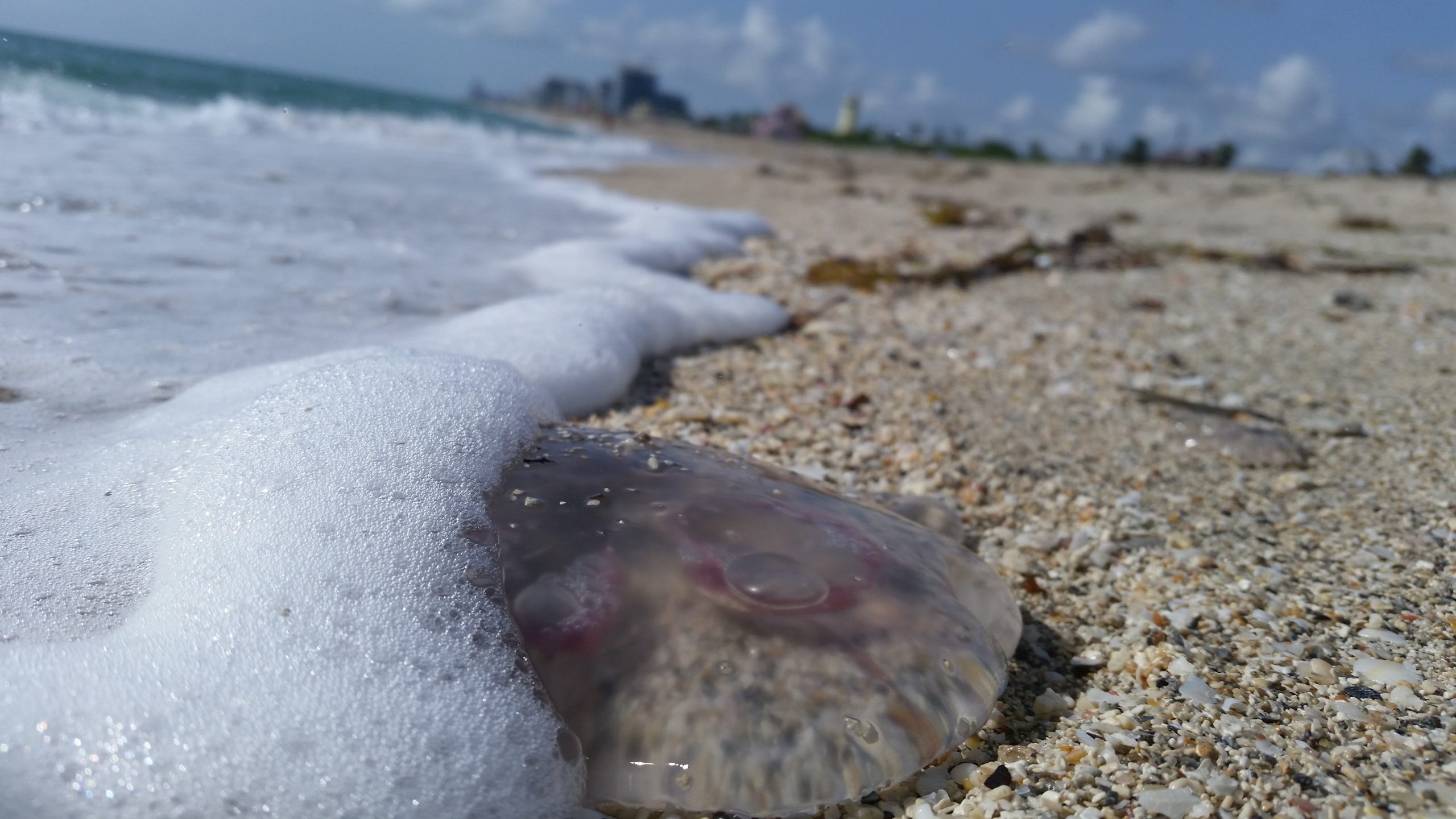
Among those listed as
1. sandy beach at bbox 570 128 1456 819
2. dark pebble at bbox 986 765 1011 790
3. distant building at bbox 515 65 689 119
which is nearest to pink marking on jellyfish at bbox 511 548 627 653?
sandy beach at bbox 570 128 1456 819

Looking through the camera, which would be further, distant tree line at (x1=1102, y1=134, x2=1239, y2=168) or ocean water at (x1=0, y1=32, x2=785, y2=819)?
distant tree line at (x1=1102, y1=134, x2=1239, y2=168)

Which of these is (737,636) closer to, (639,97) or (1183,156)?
(1183,156)

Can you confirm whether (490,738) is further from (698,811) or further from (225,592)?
(225,592)

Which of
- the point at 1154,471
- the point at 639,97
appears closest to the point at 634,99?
the point at 639,97

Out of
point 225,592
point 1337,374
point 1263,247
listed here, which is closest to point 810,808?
point 225,592

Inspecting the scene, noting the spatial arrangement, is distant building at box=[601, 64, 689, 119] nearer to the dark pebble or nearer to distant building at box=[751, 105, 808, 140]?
distant building at box=[751, 105, 808, 140]

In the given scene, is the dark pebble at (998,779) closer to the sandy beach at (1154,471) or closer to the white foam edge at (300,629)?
the sandy beach at (1154,471)
